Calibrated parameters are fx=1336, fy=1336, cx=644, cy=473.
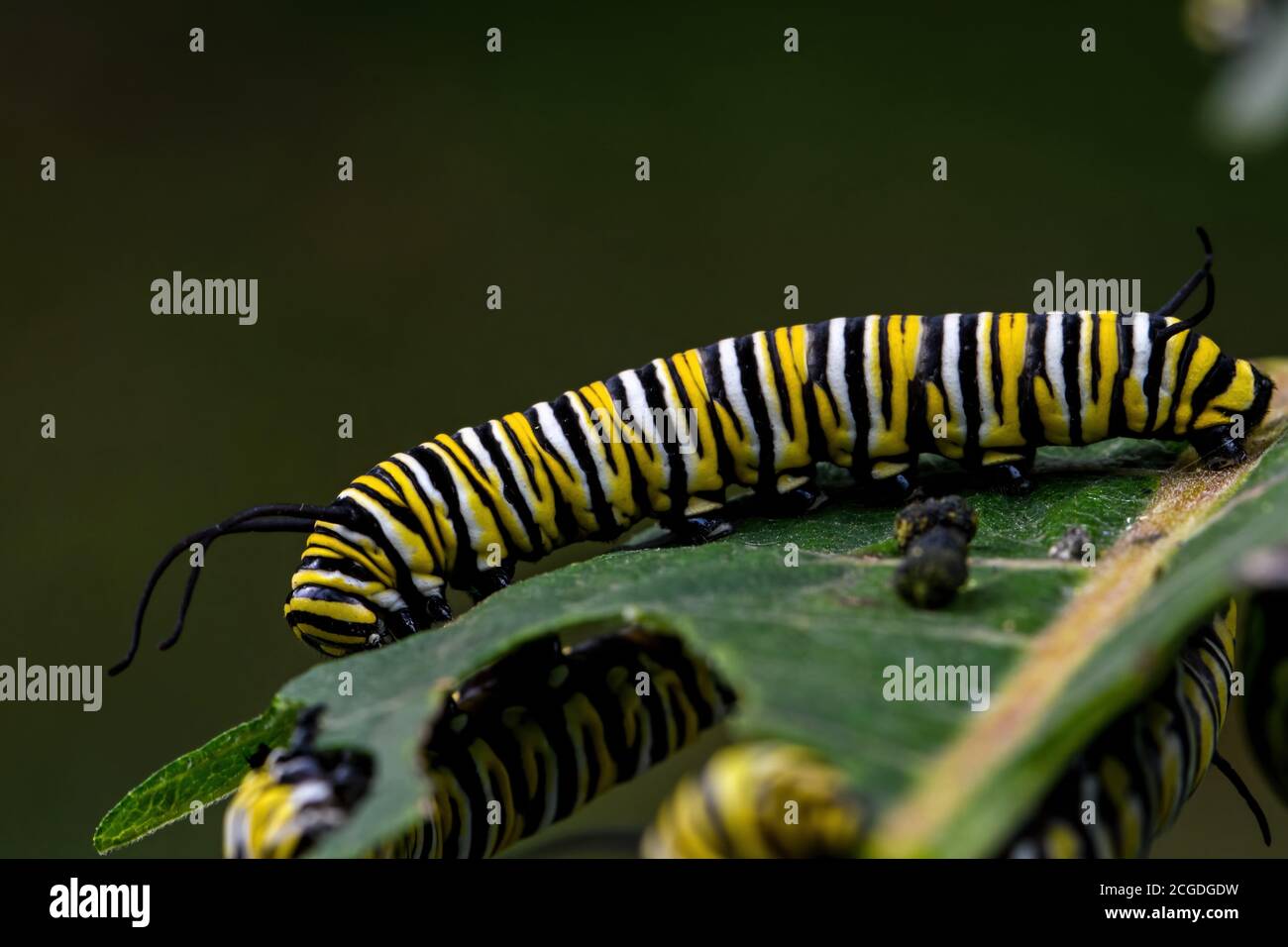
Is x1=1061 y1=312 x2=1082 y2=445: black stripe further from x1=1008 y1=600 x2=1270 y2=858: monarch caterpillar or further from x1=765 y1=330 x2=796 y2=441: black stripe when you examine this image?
x1=1008 y1=600 x2=1270 y2=858: monarch caterpillar

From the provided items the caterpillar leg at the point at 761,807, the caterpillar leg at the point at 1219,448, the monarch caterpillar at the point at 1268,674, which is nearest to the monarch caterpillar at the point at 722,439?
the caterpillar leg at the point at 1219,448

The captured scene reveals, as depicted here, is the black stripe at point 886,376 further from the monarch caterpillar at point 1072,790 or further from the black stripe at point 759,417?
the monarch caterpillar at point 1072,790

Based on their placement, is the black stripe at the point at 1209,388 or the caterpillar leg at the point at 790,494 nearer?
the black stripe at the point at 1209,388

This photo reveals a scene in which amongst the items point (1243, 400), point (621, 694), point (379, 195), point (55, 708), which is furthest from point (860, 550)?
point (379, 195)

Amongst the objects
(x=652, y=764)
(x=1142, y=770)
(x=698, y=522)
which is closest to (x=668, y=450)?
(x=698, y=522)

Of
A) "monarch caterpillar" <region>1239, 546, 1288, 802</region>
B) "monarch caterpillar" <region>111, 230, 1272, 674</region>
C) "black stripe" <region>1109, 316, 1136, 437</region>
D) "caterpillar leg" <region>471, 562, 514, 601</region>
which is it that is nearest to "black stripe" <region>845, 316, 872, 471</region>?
"monarch caterpillar" <region>111, 230, 1272, 674</region>

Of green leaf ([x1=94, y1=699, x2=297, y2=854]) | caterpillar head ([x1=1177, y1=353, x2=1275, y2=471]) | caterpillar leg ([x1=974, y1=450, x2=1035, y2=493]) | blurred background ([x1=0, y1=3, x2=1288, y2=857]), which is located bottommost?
green leaf ([x1=94, y1=699, x2=297, y2=854])
